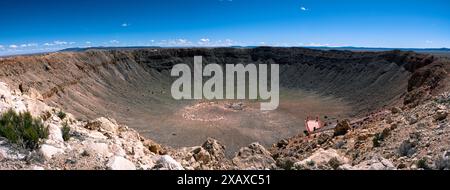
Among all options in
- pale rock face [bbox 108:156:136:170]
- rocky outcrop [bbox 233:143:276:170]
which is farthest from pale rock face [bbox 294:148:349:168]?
pale rock face [bbox 108:156:136:170]

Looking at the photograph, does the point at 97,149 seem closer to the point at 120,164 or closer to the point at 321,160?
the point at 120,164

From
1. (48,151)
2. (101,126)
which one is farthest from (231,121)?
(48,151)

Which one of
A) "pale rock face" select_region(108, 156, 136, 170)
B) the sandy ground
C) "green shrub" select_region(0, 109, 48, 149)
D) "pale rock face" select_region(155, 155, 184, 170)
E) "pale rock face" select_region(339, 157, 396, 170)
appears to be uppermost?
"green shrub" select_region(0, 109, 48, 149)

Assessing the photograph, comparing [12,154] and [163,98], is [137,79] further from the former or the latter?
[12,154]

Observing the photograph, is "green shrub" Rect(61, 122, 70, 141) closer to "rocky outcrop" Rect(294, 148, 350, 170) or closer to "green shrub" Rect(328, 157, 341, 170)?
"rocky outcrop" Rect(294, 148, 350, 170)

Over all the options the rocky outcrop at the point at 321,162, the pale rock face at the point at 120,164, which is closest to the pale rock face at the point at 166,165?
the pale rock face at the point at 120,164
